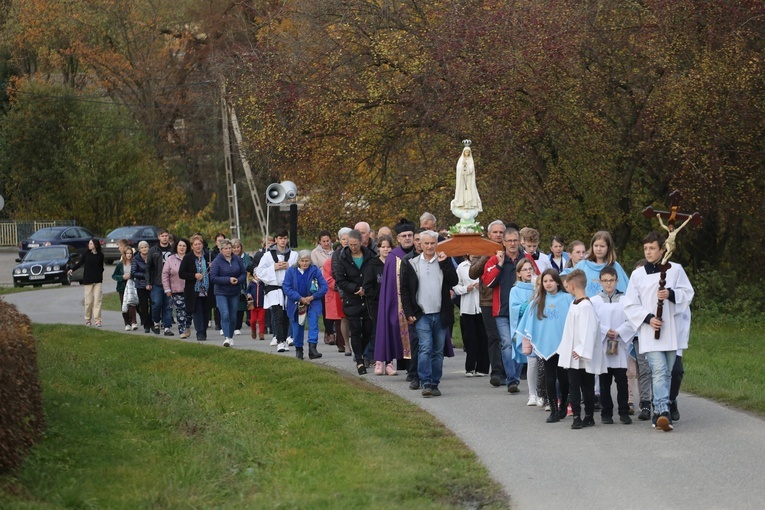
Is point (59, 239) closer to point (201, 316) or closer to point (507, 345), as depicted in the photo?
point (201, 316)

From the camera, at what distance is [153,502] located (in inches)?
343

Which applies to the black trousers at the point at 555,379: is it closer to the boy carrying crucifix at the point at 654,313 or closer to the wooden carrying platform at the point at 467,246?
the boy carrying crucifix at the point at 654,313

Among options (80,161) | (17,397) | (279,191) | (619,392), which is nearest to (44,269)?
(279,191)

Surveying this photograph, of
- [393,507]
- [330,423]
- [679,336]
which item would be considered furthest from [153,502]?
[679,336]

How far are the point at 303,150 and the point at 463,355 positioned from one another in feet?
32.9

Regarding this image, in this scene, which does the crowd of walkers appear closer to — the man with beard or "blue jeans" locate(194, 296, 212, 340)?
the man with beard

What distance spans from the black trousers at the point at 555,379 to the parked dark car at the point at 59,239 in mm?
39592

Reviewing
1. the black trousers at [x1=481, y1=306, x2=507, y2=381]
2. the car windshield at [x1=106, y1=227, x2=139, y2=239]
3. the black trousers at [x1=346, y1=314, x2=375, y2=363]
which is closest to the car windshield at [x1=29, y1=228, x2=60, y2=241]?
the car windshield at [x1=106, y1=227, x2=139, y2=239]

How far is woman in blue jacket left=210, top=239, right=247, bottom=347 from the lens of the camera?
20875 mm

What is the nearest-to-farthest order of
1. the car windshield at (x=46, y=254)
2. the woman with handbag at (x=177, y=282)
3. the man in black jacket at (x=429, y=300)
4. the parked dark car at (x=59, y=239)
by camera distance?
the man in black jacket at (x=429, y=300)
the woman with handbag at (x=177, y=282)
the car windshield at (x=46, y=254)
the parked dark car at (x=59, y=239)

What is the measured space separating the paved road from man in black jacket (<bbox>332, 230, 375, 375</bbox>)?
2080 millimetres

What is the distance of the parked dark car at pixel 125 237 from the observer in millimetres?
51031

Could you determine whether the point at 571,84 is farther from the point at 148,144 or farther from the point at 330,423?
the point at 148,144

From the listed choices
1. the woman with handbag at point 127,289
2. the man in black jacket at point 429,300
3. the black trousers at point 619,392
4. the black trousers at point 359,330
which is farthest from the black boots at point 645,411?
the woman with handbag at point 127,289
